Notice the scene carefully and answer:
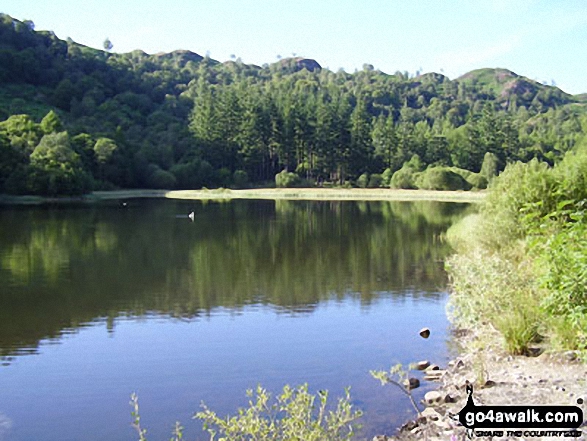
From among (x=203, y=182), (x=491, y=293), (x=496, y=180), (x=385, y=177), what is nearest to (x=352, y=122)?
(x=385, y=177)

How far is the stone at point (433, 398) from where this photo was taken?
1123 cm

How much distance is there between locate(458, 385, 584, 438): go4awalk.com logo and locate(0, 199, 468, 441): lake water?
2508 millimetres

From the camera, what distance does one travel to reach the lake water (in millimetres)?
11953

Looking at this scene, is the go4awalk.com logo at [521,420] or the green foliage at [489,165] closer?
the go4awalk.com logo at [521,420]

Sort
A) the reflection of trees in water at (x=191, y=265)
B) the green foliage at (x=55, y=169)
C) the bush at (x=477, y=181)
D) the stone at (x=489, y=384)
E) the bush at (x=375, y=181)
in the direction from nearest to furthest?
the stone at (x=489, y=384) → the reflection of trees in water at (x=191, y=265) → the green foliage at (x=55, y=169) → the bush at (x=477, y=181) → the bush at (x=375, y=181)

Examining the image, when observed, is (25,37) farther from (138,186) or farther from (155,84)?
(138,186)

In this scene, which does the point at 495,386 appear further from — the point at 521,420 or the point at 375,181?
the point at 375,181

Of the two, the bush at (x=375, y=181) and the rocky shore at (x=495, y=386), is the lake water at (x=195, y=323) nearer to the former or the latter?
the rocky shore at (x=495, y=386)

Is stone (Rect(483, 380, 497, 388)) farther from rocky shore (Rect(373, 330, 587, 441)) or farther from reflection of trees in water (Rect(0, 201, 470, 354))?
reflection of trees in water (Rect(0, 201, 470, 354))

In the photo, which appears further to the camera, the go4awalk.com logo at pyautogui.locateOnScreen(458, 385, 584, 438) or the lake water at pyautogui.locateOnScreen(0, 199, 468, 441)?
the lake water at pyautogui.locateOnScreen(0, 199, 468, 441)

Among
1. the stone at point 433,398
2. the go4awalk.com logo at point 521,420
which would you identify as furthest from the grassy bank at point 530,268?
the stone at point 433,398

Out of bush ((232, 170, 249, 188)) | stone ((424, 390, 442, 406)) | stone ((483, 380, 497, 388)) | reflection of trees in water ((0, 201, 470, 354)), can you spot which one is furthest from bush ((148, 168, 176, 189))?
stone ((483, 380, 497, 388))

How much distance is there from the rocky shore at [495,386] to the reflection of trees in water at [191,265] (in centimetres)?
811

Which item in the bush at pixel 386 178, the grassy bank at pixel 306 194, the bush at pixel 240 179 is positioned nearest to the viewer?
the grassy bank at pixel 306 194
